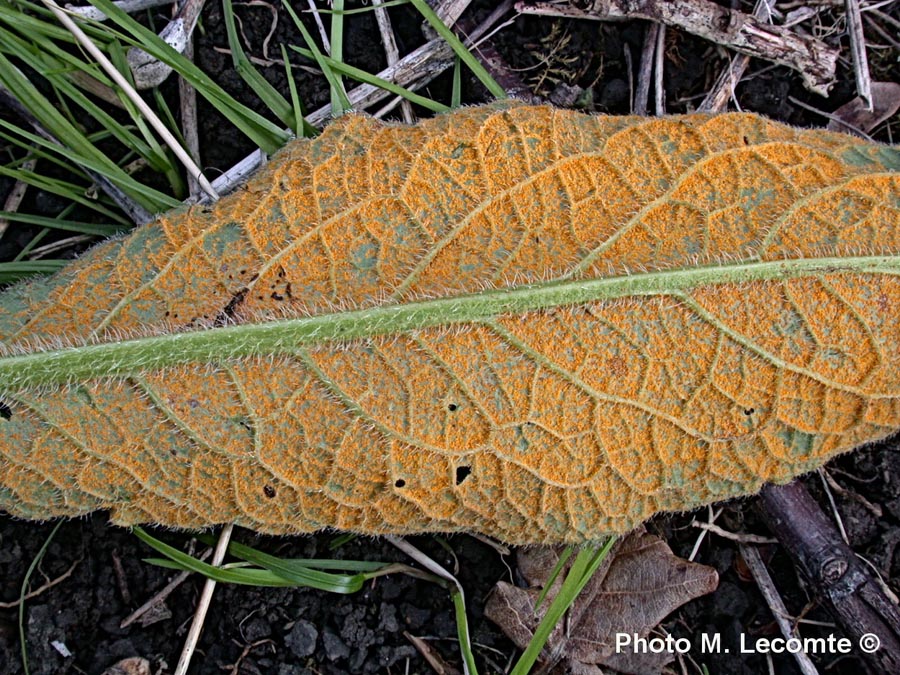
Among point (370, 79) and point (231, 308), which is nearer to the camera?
point (231, 308)

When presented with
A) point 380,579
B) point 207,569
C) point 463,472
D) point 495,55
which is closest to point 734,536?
point 463,472

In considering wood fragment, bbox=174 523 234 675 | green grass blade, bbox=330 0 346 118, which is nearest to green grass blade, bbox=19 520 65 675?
wood fragment, bbox=174 523 234 675

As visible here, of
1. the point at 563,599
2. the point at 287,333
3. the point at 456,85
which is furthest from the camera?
the point at 456,85

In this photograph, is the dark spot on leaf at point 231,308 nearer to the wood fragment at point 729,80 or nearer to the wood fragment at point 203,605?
the wood fragment at point 203,605

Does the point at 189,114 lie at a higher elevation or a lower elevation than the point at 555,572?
higher
